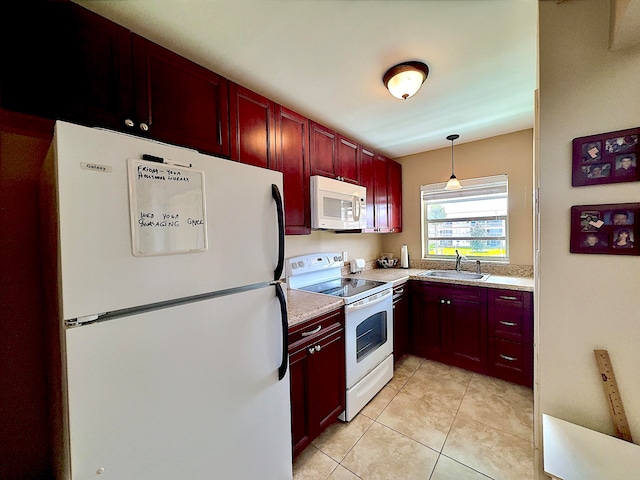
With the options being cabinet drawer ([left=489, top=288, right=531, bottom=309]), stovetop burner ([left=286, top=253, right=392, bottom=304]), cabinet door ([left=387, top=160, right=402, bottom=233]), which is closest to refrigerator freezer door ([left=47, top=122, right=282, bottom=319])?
stovetop burner ([left=286, top=253, right=392, bottom=304])

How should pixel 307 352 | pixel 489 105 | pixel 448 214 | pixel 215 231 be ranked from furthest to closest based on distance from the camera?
pixel 448 214
pixel 489 105
pixel 307 352
pixel 215 231

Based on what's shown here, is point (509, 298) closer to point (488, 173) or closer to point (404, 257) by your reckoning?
point (404, 257)

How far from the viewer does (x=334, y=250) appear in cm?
275

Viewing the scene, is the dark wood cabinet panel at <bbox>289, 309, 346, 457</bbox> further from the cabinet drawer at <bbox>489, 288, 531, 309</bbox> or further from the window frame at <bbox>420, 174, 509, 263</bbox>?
the window frame at <bbox>420, 174, 509, 263</bbox>

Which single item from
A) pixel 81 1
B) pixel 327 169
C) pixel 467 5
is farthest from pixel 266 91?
pixel 467 5

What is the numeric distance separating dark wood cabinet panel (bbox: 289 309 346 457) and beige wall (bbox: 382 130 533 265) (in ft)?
6.71

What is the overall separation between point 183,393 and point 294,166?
153cm

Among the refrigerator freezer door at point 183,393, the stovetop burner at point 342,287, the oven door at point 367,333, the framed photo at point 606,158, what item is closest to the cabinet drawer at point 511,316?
the oven door at point 367,333

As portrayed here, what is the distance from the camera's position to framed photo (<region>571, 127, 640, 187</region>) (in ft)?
2.96

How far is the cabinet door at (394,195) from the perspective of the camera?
3115mm

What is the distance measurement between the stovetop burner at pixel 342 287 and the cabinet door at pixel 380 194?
795mm

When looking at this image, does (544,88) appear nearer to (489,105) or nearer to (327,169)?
(489,105)

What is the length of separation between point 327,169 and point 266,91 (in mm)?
778

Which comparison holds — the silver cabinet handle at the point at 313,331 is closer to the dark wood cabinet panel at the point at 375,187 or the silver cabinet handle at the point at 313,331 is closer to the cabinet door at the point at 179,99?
the cabinet door at the point at 179,99
